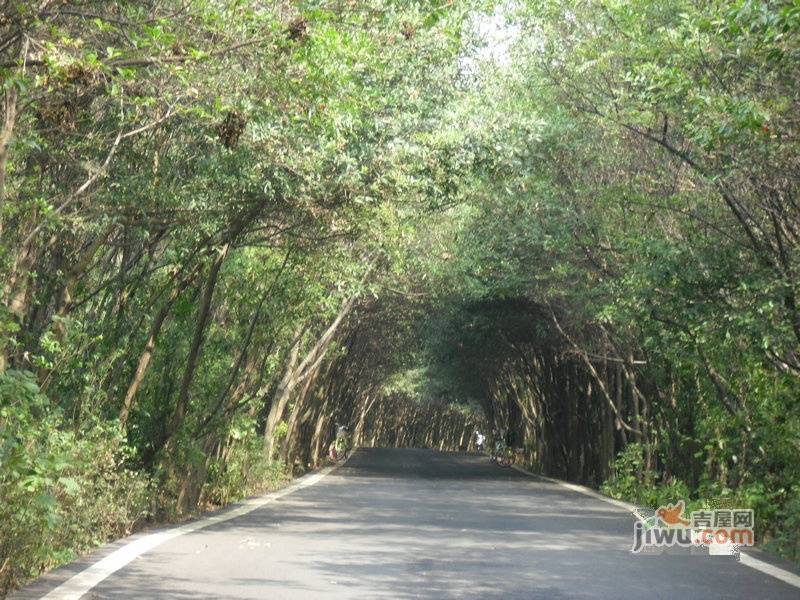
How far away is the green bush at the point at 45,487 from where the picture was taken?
989 centimetres

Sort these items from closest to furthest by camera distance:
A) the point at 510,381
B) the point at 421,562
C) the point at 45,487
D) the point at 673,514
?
1. the point at 45,487
2. the point at 421,562
3. the point at 673,514
4. the point at 510,381

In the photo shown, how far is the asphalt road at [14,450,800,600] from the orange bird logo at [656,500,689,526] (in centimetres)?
57

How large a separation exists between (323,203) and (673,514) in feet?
23.7

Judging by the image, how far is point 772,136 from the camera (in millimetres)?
13000

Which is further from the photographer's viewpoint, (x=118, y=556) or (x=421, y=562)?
(x=421, y=562)

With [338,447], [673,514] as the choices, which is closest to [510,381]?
[338,447]

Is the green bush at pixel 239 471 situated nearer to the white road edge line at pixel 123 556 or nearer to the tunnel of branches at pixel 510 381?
the white road edge line at pixel 123 556

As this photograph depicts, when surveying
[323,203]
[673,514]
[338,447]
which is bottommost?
[673,514]

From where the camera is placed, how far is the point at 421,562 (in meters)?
12.8

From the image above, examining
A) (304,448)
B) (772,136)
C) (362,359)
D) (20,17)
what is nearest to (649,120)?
(772,136)

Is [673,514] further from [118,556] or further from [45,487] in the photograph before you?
[45,487]

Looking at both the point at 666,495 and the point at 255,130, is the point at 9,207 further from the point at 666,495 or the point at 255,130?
the point at 666,495

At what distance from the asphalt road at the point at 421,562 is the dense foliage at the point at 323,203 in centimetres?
114

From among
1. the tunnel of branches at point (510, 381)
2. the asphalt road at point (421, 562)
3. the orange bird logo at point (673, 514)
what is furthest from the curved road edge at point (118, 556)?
the tunnel of branches at point (510, 381)
